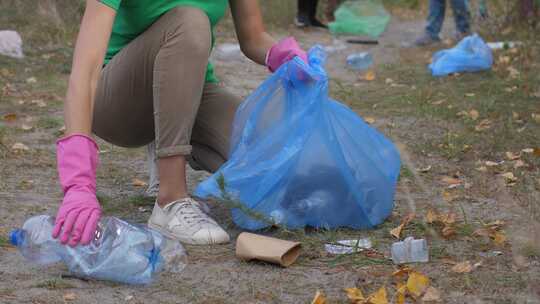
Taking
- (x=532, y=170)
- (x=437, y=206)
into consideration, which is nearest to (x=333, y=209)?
(x=437, y=206)

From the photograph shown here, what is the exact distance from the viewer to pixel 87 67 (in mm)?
2127

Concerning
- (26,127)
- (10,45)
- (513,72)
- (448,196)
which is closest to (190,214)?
(448,196)

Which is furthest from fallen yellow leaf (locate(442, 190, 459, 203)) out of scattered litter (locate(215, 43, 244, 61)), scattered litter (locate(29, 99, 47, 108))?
scattered litter (locate(215, 43, 244, 61))

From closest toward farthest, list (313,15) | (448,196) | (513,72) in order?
1. (448,196)
2. (513,72)
3. (313,15)

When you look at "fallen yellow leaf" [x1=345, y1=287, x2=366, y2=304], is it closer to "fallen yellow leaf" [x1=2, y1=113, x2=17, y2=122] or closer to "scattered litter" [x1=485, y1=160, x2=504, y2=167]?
"scattered litter" [x1=485, y1=160, x2=504, y2=167]

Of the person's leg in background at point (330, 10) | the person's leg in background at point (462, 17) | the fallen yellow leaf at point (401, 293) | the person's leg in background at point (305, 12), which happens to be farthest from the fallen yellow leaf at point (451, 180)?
the person's leg in background at point (330, 10)

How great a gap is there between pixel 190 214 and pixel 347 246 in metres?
0.43

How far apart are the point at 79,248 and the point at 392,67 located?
13.5ft

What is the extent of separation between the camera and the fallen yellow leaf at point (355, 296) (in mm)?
1921

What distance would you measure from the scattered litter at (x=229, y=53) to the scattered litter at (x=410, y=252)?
4.17 m

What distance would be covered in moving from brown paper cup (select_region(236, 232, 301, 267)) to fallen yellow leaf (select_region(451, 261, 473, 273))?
38 cm

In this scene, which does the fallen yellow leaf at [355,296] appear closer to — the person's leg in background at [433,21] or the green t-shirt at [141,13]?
the green t-shirt at [141,13]

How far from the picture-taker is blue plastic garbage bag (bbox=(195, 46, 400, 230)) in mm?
2422

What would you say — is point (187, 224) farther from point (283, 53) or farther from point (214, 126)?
point (283, 53)
